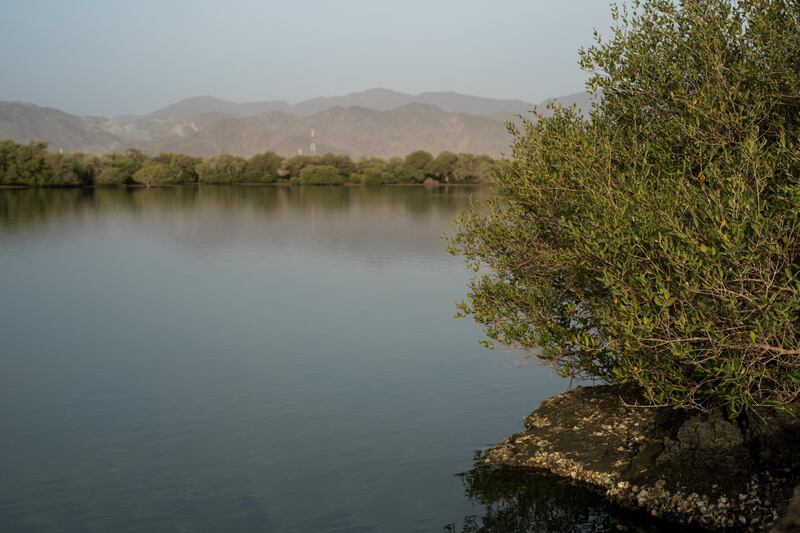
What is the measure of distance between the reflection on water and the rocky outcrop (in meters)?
0.42

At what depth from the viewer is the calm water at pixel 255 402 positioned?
22219mm

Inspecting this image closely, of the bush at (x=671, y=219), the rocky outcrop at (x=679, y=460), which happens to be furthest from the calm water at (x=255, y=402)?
the bush at (x=671, y=219)

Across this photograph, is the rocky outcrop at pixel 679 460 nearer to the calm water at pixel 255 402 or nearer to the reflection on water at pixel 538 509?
the reflection on water at pixel 538 509

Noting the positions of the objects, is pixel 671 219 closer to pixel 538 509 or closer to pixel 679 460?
pixel 679 460

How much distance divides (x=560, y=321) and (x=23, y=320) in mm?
36369

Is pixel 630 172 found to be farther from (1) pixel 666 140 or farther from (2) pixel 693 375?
(2) pixel 693 375

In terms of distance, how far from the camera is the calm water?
875 inches

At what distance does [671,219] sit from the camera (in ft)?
60.8

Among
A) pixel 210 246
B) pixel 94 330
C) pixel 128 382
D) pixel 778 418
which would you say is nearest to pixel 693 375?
pixel 778 418

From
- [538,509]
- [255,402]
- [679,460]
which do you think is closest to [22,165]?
[255,402]

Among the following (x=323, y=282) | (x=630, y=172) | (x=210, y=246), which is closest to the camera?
(x=630, y=172)

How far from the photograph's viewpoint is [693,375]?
21281 millimetres

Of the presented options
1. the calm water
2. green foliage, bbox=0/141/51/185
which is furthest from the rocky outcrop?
green foliage, bbox=0/141/51/185

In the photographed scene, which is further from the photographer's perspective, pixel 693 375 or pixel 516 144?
pixel 516 144
